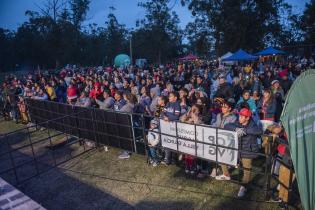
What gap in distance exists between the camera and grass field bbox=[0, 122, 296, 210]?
17.4 ft

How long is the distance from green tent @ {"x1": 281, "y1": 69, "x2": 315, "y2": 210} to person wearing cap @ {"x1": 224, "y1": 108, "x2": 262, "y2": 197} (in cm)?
186

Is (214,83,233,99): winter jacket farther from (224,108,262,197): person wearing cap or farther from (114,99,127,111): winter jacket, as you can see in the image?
(224,108,262,197): person wearing cap

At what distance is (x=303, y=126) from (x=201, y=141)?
9.95ft

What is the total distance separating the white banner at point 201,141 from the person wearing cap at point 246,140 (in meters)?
0.13

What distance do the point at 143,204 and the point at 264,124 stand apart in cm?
395

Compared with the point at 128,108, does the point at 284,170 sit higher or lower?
lower

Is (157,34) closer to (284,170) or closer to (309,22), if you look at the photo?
(309,22)

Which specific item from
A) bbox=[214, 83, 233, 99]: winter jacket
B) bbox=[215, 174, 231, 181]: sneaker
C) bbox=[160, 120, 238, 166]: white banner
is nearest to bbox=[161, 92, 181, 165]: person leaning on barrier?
bbox=[160, 120, 238, 166]: white banner

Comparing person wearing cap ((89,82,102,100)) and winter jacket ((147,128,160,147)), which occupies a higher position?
person wearing cap ((89,82,102,100))

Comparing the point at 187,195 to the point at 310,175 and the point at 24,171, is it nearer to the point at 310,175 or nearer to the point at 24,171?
the point at 310,175

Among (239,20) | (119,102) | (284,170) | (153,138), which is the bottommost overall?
(284,170)

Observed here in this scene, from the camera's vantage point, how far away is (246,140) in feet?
16.7

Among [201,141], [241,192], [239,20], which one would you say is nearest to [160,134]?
[201,141]

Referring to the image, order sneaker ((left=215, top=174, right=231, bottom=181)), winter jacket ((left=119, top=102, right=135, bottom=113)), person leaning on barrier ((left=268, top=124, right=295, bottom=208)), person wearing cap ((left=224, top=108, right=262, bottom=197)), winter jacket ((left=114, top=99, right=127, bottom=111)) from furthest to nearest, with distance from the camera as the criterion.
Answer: winter jacket ((left=114, top=99, right=127, bottom=111))
winter jacket ((left=119, top=102, right=135, bottom=113))
sneaker ((left=215, top=174, right=231, bottom=181))
person wearing cap ((left=224, top=108, right=262, bottom=197))
person leaning on barrier ((left=268, top=124, right=295, bottom=208))
